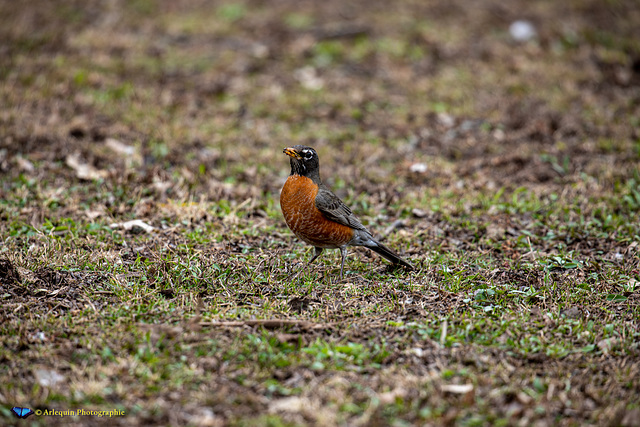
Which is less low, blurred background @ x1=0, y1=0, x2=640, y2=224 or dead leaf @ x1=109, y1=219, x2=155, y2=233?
blurred background @ x1=0, y1=0, x2=640, y2=224

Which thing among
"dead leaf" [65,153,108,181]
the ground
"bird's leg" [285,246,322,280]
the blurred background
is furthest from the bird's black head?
"dead leaf" [65,153,108,181]

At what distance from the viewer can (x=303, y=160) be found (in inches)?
213

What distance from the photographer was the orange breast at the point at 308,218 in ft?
17.3

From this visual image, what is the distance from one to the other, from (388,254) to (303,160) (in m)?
1.18

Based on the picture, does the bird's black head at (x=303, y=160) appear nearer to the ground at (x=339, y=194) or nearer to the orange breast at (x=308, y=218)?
the orange breast at (x=308, y=218)

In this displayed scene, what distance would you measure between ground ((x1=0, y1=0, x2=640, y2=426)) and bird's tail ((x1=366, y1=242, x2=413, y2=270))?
0.65 ft

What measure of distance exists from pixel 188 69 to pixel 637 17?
980 centimetres

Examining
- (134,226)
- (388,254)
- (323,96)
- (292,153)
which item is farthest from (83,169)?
(323,96)

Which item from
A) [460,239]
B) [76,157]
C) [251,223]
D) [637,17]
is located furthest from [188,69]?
[637,17]

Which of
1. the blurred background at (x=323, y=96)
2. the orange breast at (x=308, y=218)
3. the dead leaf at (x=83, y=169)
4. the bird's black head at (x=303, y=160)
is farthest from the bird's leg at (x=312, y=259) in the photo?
the dead leaf at (x=83, y=169)

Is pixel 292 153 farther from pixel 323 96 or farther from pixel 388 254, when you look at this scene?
pixel 323 96

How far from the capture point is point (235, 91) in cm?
986

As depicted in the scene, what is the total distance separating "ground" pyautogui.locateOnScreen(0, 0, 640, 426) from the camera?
371 centimetres

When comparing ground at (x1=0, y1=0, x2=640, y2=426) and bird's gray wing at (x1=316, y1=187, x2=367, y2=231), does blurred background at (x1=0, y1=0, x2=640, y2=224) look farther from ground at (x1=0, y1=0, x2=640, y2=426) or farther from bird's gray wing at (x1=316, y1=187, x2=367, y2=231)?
bird's gray wing at (x1=316, y1=187, x2=367, y2=231)
